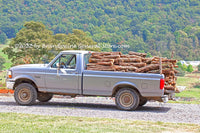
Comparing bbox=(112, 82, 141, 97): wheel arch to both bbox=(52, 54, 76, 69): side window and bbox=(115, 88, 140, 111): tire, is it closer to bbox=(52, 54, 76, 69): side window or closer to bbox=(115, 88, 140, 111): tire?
bbox=(115, 88, 140, 111): tire

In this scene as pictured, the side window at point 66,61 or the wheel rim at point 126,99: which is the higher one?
the side window at point 66,61

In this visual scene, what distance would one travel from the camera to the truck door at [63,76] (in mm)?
12289

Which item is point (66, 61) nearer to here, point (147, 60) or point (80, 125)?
point (147, 60)

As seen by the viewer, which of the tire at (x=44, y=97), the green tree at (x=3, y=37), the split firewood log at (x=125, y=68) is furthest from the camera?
the green tree at (x=3, y=37)

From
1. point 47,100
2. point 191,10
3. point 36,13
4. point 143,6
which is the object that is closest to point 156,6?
point 143,6

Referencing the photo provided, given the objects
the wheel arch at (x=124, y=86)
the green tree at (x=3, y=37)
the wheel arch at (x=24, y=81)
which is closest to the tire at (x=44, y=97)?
the wheel arch at (x=24, y=81)

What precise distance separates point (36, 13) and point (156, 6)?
2371 inches

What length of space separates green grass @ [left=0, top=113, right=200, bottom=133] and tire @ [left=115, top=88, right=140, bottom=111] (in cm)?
222

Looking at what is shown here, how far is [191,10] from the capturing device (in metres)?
186

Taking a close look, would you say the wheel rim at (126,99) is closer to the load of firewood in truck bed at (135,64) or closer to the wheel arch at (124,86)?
the wheel arch at (124,86)

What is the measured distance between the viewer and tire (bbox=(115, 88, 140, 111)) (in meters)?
11.7

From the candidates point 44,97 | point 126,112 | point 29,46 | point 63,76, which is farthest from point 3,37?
point 126,112

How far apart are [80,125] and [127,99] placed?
11.5 ft

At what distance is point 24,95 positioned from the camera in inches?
505
